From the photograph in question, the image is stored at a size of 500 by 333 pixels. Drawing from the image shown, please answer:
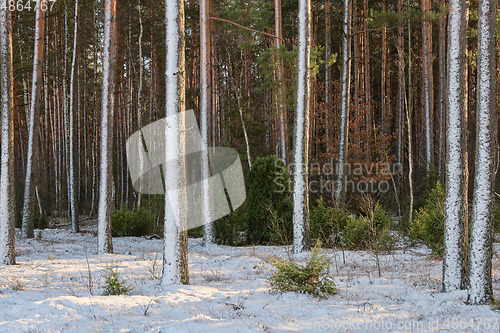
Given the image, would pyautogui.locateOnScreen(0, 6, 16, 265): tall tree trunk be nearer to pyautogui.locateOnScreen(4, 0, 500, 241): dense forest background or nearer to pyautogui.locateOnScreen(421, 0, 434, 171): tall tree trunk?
pyautogui.locateOnScreen(4, 0, 500, 241): dense forest background

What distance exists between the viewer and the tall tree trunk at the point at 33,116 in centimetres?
1057

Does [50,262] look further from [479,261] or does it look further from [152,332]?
[479,261]

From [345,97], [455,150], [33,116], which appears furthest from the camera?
[345,97]

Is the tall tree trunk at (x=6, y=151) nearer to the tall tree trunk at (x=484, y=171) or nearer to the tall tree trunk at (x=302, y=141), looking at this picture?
the tall tree trunk at (x=302, y=141)

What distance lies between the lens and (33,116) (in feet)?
36.4

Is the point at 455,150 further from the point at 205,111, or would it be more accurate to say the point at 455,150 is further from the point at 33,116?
the point at 33,116

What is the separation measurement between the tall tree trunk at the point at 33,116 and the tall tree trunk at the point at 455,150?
9891 millimetres

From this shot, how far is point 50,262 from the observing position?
7633 millimetres

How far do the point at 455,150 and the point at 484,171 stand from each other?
0.58 metres

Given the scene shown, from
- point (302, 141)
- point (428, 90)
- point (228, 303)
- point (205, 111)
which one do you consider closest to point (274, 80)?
point (205, 111)

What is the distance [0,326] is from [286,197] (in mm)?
8245

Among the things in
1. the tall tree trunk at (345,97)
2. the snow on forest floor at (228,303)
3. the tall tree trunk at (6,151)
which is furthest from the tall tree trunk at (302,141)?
the tall tree trunk at (6,151)

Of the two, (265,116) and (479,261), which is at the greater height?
(265,116)

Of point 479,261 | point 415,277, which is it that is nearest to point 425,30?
point 415,277
